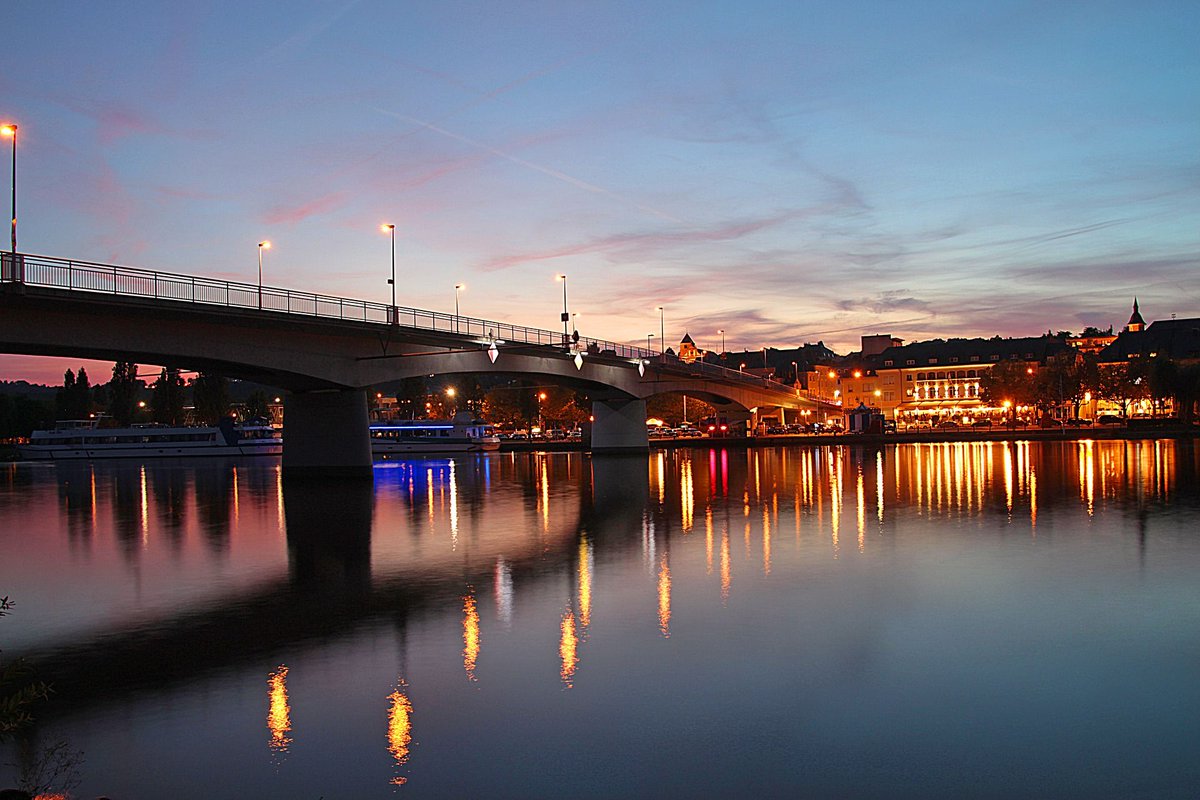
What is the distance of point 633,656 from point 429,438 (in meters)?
109

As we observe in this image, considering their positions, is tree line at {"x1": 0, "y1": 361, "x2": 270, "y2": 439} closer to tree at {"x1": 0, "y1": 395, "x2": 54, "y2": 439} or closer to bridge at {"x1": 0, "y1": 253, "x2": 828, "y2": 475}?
tree at {"x1": 0, "y1": 395, "x2": 54, "y2": 439}

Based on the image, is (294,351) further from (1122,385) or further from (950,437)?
(1122,385)

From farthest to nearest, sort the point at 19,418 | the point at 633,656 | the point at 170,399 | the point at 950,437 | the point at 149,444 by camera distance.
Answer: the point at 19,418 < the point at 170,399 < the point at 149,444 < the point at 950,437 < the point at 633,656

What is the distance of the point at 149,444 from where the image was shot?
4911 inches


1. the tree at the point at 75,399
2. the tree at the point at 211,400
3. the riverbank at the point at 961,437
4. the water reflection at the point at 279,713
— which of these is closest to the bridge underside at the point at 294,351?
the riverbank at the point at 961,437

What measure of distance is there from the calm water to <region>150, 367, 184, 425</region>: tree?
13049 centimetres

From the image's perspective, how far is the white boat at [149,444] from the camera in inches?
4830

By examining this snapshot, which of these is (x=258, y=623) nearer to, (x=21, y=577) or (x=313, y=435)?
(x=21, y=577)

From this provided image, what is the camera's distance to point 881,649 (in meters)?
14.7

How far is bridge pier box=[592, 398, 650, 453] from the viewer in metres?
94.6

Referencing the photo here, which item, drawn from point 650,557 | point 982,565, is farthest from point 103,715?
point 982,565

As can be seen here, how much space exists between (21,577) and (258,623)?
418 inches

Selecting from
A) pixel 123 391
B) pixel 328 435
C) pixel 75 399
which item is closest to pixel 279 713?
pixel 328 435

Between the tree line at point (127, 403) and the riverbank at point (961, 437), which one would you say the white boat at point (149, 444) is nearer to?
the tree line at point (127, 403)
